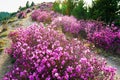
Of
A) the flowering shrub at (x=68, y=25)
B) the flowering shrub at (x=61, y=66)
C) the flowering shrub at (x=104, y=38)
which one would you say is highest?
the flowering shrub at (x=61, y=66)

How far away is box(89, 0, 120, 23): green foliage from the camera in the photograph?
25.8m

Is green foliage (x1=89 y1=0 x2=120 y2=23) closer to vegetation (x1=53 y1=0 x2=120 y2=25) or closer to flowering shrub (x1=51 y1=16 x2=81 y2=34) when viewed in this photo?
vegetation (x1=53 y1=0 x2=120 y2=25)

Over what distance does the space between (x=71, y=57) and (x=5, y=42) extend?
8536 mm

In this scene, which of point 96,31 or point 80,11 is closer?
point 96,31

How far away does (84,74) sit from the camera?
32.7ft

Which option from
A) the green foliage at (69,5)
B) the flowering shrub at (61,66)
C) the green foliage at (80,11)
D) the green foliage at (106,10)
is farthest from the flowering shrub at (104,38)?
the green foliage at (69,5)

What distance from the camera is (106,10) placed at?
26.2 meters

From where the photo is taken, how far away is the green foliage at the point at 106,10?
25.8 metres

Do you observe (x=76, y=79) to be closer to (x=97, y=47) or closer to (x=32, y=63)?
(x=32, y=63)

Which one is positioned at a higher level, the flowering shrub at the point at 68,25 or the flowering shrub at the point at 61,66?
the flowering shrub at the point at 61,66

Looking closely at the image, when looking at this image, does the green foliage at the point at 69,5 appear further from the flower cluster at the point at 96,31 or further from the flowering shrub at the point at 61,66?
the flowering shrub at the point at 61,66

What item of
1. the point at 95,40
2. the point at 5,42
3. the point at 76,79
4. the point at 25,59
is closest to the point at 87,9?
the point at 95,40

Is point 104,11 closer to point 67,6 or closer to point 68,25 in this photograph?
point 68,25

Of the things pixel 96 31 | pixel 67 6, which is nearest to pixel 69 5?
pixel 67 6
